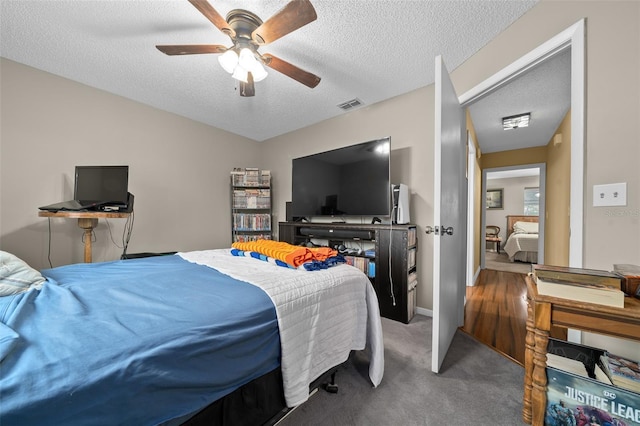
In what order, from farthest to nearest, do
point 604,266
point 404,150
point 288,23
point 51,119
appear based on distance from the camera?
point 404,150, point 51,119, point 288,23, point 604,266

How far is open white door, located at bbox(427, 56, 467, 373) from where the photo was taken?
154cm

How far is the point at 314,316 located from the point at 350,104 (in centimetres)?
266

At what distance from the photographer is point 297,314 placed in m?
1.05

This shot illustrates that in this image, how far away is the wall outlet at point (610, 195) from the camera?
1.10m

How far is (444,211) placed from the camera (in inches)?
64.6

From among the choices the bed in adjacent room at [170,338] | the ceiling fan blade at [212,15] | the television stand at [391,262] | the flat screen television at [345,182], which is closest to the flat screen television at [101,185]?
the bed in adjacent room at [170,338]

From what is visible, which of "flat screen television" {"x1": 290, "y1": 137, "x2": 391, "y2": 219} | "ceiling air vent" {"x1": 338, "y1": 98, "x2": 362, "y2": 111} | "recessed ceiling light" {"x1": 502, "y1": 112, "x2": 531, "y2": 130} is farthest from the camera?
"recessed ceiling light" {"x1": 502, "y1": 112, "x2": 531, "y2": 130}

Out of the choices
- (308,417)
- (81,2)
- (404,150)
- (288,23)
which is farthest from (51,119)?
(404,150)

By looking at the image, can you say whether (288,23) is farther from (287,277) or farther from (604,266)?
(604,266)

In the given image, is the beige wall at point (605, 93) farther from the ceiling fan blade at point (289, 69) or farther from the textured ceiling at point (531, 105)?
the ceiling fan blade at point (289, 69)

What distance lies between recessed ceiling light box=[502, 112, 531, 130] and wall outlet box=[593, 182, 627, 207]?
2.48m

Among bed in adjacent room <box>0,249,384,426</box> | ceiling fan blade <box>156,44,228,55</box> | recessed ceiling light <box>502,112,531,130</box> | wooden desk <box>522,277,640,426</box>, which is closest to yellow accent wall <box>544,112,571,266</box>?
recessed ceiling light <box>502,112,531,130</box>

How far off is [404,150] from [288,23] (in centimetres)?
182

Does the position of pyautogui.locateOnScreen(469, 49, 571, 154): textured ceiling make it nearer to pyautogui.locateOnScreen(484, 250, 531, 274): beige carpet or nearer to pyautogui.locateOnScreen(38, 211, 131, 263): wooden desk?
pyautogui.locateOnScreen(484, 250, 531, 274): beige carpet
